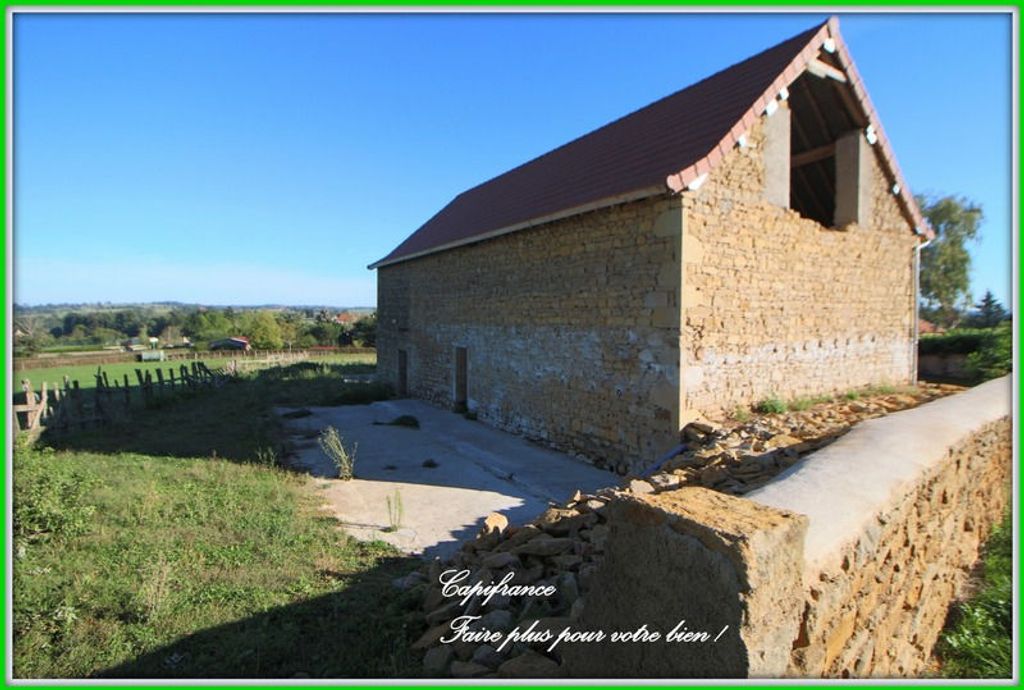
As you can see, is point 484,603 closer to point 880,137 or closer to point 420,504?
point 420,504

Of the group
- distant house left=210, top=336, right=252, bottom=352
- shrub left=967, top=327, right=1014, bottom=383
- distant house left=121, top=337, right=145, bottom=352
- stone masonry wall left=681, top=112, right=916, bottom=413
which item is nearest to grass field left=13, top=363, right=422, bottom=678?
stone masonry wall left=681, top=112, right=916, bottom=413

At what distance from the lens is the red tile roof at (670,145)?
823 centimetres

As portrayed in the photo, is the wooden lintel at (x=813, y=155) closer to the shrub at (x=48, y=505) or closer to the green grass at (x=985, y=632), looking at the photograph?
the green grass at (x=985, y=632)

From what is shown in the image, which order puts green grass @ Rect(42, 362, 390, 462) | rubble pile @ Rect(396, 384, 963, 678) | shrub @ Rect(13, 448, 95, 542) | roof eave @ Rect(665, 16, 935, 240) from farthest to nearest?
green grass @ Rect(42, 362, 390, 462)
roof eave @ Rect(665, 16, 935, 240)
shrub @ Rect(13, 448, 95, 542)
rubble pile @ Rect(396, 384, 963, 678)

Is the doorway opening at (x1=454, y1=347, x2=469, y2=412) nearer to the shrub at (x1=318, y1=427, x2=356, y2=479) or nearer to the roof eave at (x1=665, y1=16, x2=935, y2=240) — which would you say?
the shrub at (x1=318, y1=427, x2=356, y2=479)

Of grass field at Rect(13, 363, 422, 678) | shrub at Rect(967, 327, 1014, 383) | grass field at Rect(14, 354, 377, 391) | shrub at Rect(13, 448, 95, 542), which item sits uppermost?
shrub at Rect(967, 327, 1014, 383)

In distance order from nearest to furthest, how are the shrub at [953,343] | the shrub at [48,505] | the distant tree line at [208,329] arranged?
the shrub at [48,505], the shrub at [953,343], the distant tree line at [208,329]

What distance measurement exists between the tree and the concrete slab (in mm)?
30883

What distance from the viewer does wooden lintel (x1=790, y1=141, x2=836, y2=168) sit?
10.9 meters

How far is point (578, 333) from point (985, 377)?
935cm

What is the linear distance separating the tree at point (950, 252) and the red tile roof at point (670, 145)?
24157 millimetres

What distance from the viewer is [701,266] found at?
805cm

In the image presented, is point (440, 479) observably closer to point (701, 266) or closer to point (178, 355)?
point (701, 266)

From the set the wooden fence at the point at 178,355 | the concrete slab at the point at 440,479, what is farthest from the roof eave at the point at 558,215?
the wooden fence at the point at 178,355
